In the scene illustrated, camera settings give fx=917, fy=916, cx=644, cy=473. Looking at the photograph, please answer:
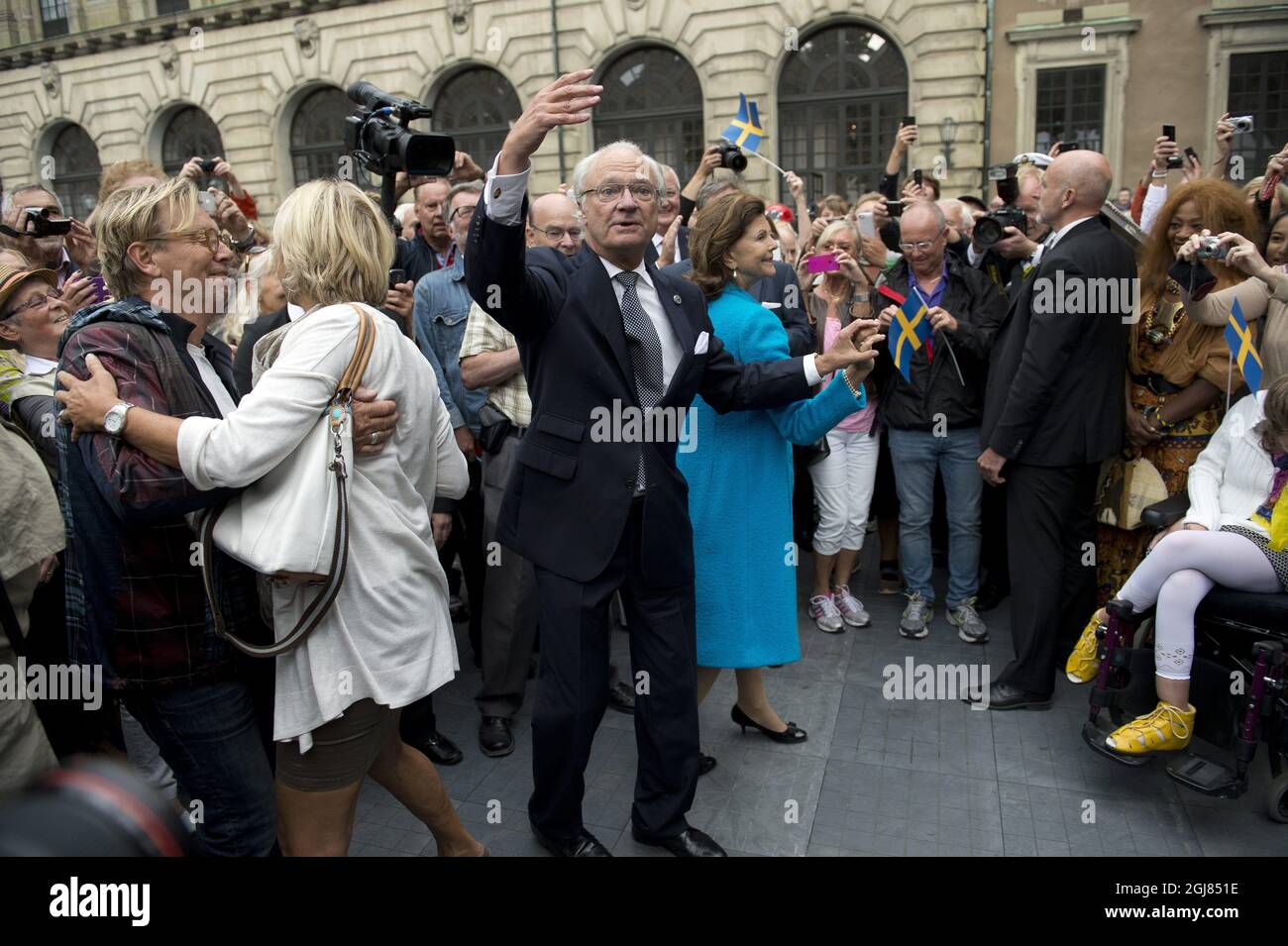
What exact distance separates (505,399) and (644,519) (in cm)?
144

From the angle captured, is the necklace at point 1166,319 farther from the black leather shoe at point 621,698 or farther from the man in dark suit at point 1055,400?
the black leather shoe at point 621,698

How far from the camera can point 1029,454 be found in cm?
416

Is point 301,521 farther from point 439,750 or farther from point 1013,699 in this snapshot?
point 1013,699

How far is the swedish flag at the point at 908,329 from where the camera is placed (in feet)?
15.6

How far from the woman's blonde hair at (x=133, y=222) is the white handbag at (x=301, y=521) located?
2.11 ft

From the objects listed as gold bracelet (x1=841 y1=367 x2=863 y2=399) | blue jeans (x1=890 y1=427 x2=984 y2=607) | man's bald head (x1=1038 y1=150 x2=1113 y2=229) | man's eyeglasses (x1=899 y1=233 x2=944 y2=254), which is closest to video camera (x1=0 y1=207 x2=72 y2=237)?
gold bracelet (x1=841 y1=367 x2=863 y2=399)

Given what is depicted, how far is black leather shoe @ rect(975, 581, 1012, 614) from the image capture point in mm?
5453

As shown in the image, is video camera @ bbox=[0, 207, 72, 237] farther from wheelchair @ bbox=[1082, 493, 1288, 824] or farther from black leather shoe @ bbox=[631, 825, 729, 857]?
wheelchair @ bbox=[1082, 493, 1288, 824]

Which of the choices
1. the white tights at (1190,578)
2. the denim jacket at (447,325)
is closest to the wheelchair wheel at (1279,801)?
the white tights at (1190,578)

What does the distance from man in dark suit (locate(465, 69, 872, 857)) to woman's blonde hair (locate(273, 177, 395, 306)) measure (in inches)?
15.8

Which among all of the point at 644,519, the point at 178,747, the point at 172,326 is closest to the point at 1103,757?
the point at 644,519

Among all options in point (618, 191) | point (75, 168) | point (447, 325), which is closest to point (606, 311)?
point (618, 191)

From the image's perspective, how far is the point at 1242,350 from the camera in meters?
3.67
